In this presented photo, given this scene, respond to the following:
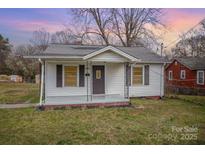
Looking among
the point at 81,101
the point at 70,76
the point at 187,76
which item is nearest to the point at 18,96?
the point at 70,76

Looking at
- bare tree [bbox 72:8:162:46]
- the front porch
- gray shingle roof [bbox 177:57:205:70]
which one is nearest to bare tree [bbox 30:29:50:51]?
bare tree [bbox 72:8:162:46]

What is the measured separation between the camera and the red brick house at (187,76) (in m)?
20.2

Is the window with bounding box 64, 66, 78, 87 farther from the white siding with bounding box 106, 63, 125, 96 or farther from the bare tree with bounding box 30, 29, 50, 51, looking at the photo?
the bare tree with bounding box 30, 29, 50, 51

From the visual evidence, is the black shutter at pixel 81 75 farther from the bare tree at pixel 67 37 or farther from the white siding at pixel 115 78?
the bare tree at pixel 67 37

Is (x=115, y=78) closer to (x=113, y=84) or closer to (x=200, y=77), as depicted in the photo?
(x=113, y=84)

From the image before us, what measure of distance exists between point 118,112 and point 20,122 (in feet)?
13.1

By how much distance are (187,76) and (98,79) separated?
11.0 m

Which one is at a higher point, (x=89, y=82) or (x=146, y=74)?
(x=146, y=74)

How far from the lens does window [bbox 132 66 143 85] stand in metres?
14.9

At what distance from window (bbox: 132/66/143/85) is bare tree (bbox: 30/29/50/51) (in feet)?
64.1

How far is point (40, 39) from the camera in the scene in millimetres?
32875

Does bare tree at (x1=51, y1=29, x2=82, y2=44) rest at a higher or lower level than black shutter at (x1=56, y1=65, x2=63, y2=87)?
higher

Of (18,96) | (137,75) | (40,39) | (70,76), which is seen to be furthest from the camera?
(40,39)
